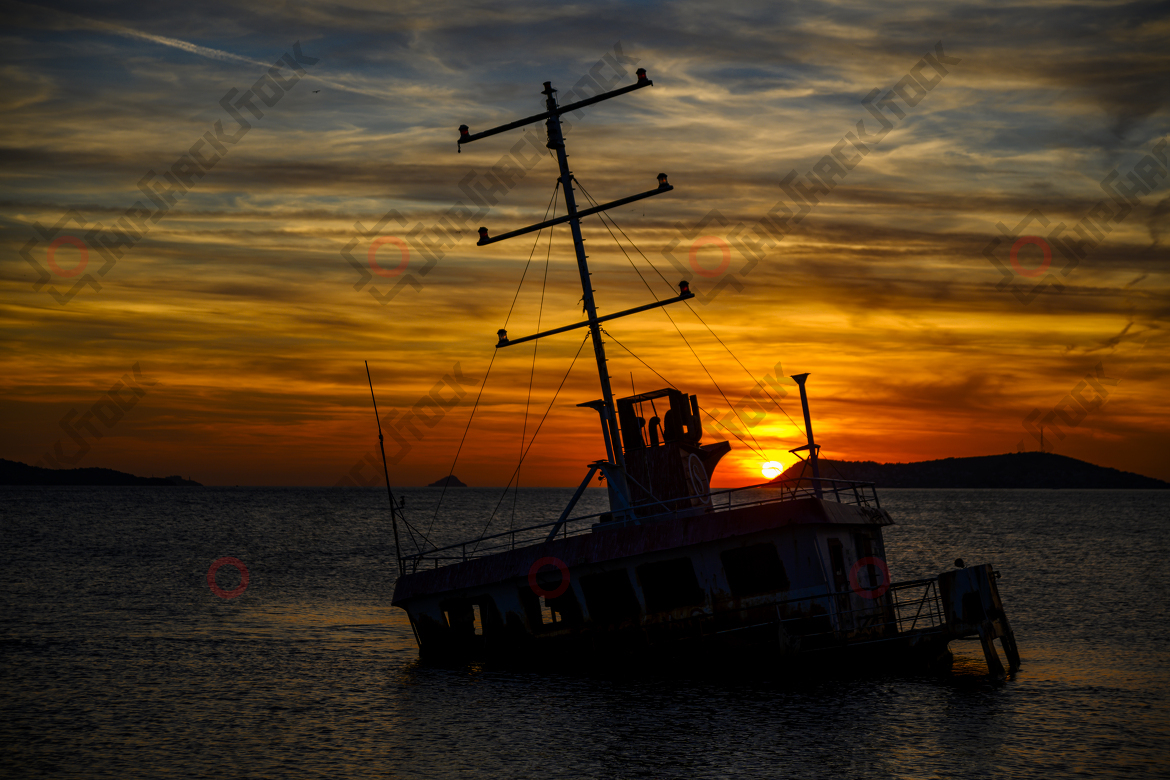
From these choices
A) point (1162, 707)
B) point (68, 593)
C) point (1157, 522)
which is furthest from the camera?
point (1157, 522)

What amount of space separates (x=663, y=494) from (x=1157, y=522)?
153226 millimetres

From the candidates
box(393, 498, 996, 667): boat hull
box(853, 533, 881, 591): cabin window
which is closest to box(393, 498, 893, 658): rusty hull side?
box(393, 498, 996, 667): boat hull

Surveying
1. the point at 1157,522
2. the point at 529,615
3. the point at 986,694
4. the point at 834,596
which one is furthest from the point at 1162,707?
the point at 1157,522

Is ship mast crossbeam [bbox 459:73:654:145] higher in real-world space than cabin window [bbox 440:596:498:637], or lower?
higher

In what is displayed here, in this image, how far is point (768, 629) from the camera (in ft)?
76.6

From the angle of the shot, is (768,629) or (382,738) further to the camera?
(768,629)

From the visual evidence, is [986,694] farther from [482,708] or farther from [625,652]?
[482,708]

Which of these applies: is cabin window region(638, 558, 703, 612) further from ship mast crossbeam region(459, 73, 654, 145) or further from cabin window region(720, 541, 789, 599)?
ship mast crossbeam region(459, 73, 654, 145)

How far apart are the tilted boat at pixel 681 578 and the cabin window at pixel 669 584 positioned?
0.03m

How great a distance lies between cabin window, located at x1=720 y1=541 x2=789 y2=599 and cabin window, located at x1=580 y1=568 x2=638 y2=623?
8.86 feet

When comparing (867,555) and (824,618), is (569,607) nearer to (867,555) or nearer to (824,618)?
(824,618)

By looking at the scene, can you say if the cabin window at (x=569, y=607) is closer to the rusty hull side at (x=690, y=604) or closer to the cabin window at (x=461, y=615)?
the rusty hull side at (x=690, y=604)

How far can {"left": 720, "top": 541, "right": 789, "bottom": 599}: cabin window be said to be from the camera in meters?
23.9

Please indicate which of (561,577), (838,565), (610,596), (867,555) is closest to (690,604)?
(610,596)
